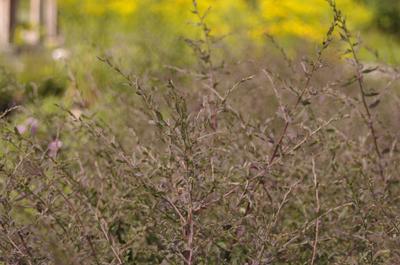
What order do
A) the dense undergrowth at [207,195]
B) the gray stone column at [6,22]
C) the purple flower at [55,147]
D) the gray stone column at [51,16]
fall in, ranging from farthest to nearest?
1. the gray stone column at [51,16]
2. the gray stone column at [6,22]
3. the purple flower at [55,147]
4. the dense undergrowth at [207,195]

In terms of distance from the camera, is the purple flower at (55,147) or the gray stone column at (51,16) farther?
the gray stone column at (51,16)

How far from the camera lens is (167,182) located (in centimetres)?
172

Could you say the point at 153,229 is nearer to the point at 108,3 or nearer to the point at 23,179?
the point at 23,179

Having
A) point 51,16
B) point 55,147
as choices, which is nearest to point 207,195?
point 55,147

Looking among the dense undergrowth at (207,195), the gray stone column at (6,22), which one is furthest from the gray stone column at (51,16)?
the dense undergrowth at (207,195)

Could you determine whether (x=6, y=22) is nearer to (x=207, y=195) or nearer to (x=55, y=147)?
(x=55, y=147)

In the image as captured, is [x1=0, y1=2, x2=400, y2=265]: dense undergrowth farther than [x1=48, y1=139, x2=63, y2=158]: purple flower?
No

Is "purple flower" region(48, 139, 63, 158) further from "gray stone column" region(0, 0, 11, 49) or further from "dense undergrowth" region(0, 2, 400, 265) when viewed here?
"gray stone column" region(0, 0, 11, 49)

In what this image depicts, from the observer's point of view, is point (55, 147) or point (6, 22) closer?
point (55, 147)

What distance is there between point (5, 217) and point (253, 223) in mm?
510

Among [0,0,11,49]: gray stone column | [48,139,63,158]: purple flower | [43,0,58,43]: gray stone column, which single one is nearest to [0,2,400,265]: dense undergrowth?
[48,139,63,158]: purple flower

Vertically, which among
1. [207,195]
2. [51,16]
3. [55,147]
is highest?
[207,195]

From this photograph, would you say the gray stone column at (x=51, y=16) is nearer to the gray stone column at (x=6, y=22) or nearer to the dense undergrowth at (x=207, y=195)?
the gray stone column at (x=6, y=22)

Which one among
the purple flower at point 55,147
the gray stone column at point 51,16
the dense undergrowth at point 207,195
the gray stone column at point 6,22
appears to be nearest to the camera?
the dense undergrowth at point 207,195
